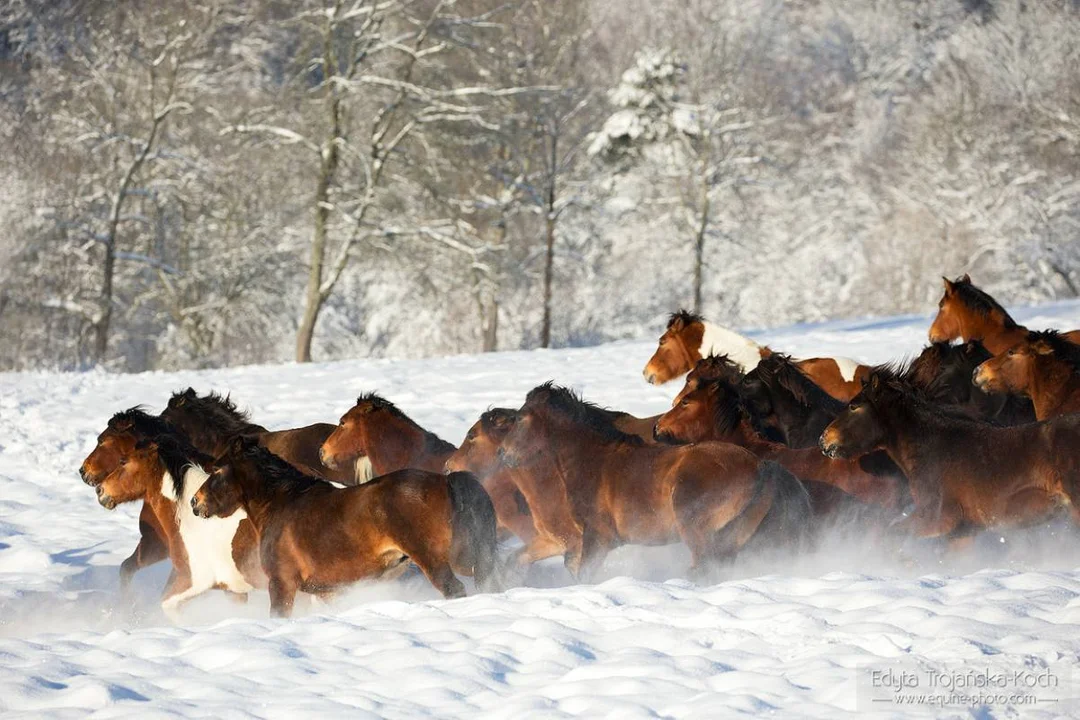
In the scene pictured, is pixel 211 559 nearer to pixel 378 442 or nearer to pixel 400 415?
pixel 378 442

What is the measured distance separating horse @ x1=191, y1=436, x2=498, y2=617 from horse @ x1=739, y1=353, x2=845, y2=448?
2513 mm

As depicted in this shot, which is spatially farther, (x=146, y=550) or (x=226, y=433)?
(x=226, y=433)

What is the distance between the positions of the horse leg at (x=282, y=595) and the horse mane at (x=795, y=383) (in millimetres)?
3475

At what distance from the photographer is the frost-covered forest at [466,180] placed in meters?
25.6

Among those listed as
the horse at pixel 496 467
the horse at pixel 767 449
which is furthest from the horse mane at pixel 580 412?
the horse at pixel 767 449

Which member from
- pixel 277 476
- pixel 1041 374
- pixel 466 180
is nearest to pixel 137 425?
pixel 277 476

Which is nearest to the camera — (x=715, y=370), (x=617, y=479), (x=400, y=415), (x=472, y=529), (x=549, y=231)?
(x=472, y=529)

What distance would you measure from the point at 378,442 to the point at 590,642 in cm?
331

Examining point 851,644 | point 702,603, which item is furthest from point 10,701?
point 851,644

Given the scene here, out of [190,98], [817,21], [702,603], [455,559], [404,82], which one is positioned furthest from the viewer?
[817,21]

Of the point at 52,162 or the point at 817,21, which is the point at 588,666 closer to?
the point at 52,162

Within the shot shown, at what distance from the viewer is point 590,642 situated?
514 centimetres

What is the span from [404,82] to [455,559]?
2004 cm

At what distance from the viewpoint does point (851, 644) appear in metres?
4.91
